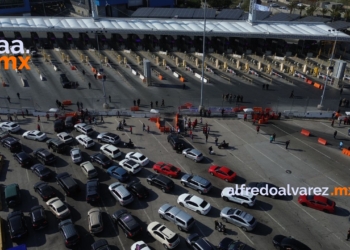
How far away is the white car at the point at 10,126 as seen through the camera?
38.1 m

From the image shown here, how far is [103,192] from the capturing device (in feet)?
94.6

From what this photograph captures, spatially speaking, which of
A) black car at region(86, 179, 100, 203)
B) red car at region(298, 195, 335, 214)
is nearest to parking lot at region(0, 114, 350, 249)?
red car at region(298, 195, 335, 214)

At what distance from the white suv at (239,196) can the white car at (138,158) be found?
8.61 m

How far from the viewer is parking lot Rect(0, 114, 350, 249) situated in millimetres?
24375

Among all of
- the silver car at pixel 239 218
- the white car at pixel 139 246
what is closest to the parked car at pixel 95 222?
the white car at pixel 139 246

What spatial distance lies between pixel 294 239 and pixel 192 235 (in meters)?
7.31

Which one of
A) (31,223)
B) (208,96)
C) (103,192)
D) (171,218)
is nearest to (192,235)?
(171,218)

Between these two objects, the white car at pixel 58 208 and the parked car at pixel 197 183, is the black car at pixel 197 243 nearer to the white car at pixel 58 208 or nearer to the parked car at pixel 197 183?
the parked car at pixel 197 183

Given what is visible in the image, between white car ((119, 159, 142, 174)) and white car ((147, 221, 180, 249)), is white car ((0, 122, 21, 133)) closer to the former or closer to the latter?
white car ((119, 159, 142, 174))

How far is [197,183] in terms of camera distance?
28328mm

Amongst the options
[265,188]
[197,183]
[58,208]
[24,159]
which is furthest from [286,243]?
[24,159]

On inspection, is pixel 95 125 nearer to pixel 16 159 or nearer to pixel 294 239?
pixel 16 159

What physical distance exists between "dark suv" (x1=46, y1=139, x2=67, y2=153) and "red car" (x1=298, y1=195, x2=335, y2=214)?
23.8 meters

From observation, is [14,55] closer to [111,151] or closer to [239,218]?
[111,151]
